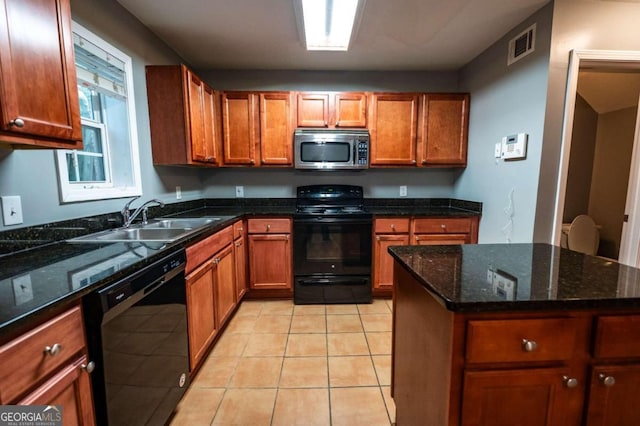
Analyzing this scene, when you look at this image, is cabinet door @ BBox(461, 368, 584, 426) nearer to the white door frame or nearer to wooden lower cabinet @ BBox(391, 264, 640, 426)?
wooden lower cabinet @ BBox(391, 264, 640, 426)

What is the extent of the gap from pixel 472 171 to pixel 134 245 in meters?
3.03

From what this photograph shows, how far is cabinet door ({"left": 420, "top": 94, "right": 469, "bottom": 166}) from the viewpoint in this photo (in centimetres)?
300

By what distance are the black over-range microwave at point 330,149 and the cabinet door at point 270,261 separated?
0.83 meters

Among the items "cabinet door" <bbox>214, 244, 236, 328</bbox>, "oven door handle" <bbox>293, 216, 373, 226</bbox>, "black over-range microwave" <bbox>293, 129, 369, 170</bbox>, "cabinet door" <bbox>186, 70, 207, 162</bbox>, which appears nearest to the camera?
"cabinet door" <bbox>214, 244, 236, 328</bbox>

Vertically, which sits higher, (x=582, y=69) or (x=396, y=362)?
(x=582, y=69)

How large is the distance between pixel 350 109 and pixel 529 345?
268 centimetres

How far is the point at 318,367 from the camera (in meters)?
1.92

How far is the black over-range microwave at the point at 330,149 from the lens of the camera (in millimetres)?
2910

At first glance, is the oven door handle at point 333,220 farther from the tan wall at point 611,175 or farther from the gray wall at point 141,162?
the tan wall at point 611,175

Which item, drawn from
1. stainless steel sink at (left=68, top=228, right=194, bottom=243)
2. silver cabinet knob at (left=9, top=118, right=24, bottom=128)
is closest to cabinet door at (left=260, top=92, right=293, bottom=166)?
stainless steel sink at (left=68, top=228, right=194, bottom=243)

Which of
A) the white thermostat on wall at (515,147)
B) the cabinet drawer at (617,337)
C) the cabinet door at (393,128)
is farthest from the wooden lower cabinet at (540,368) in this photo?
the cabinet door at (393,128)

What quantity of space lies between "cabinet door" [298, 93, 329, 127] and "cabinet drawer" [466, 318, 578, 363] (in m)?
2.59

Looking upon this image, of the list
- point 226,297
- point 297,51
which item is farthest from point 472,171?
point 226,297

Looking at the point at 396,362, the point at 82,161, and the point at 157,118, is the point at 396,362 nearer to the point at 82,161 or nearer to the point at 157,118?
the point at 82,161
